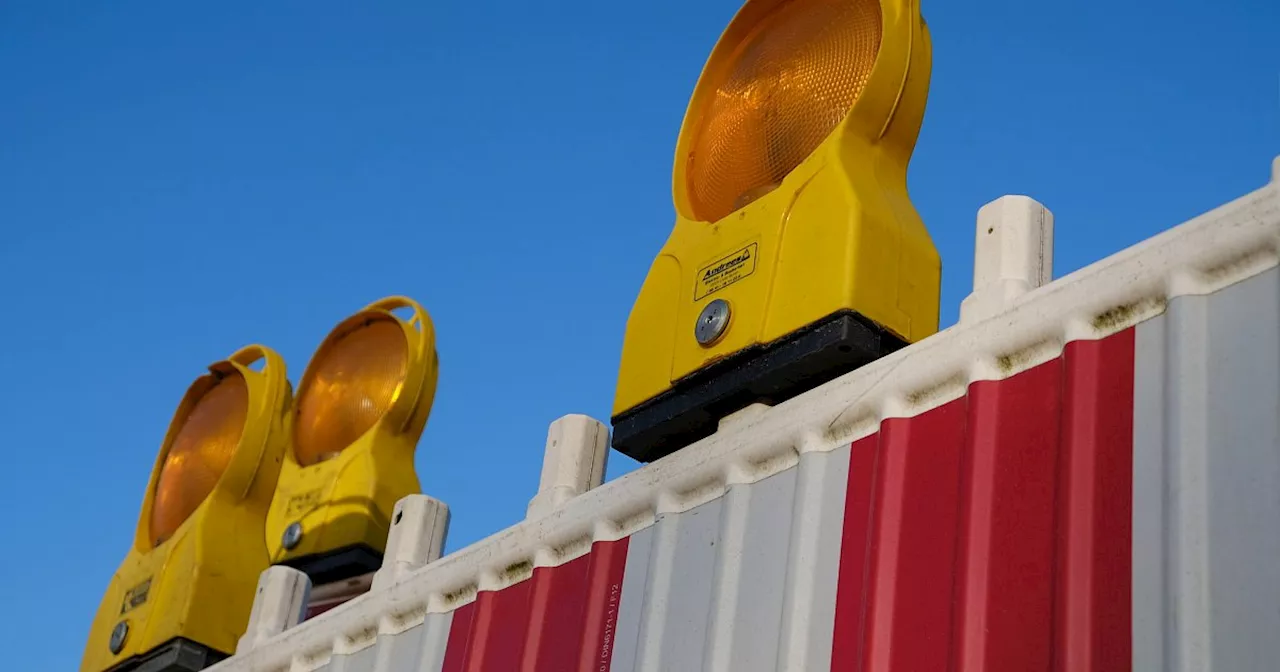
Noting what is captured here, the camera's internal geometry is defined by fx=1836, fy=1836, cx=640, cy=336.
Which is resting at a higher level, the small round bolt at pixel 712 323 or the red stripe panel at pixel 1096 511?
the small round bolt at pixel 712 323

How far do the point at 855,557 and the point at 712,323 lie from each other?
4.18ft

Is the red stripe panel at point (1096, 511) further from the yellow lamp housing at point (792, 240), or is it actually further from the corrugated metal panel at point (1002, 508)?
the yellow lamp housing at point (792, 240)

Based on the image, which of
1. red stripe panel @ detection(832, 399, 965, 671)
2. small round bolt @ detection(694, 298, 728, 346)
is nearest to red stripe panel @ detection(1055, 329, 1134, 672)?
red stripe panel @ detection(832, 399, 965, 671)

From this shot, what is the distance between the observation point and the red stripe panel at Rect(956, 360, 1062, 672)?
4.79 m

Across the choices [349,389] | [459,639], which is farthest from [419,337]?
[459,639]

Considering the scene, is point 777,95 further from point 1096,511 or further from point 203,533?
point 203,533

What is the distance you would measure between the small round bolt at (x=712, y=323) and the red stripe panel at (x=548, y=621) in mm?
774

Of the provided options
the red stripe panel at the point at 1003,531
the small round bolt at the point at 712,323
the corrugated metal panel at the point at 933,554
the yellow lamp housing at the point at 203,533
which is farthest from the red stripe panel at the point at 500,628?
the yellow lamp housing at the point at 203,533

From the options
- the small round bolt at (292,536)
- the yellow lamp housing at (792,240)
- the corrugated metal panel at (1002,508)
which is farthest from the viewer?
the small round bolt at (292,536)

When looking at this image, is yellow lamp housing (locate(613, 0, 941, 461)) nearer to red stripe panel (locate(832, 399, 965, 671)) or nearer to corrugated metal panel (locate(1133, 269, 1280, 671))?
red stripe panel (locate(832, 399, 965, 671))

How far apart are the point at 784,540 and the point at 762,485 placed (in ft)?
1.00

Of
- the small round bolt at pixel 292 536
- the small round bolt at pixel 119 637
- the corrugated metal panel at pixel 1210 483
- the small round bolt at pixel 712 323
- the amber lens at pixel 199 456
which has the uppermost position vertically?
the amber lens at pixel 199 456

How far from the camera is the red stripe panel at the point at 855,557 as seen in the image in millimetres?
5242

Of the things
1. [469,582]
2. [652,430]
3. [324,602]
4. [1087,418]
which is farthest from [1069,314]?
[324,602]
